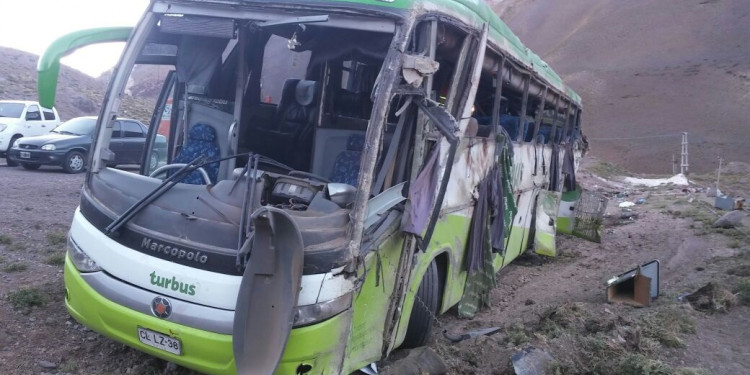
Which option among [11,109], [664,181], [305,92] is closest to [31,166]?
[11,109]

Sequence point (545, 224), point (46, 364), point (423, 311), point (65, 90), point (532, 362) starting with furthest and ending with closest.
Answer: point (65, 90) < point (545, 224) < point (423, 311) < point (532, 362) < point (46, 364)

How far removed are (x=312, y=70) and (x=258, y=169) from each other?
1868mm

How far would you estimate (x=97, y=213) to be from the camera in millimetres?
3859

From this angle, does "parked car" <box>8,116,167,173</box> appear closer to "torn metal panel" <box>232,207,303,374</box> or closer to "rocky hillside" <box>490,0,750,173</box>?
"torn metal panel" <box>232,207,303,374</box>

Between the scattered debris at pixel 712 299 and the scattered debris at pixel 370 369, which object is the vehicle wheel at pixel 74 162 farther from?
the scattered debris at pixel 712 299

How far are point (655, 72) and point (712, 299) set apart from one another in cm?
4525

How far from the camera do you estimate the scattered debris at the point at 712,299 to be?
20.9ft

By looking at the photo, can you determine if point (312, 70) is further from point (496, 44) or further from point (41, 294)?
point (41, 294)

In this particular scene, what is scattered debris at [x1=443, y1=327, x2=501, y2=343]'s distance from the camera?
5.27 metres

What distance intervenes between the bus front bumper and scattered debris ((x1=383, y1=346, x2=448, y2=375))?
0.88 m

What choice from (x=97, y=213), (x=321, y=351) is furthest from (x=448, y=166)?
(x=97, y=213)

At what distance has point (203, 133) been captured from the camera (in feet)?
17.8

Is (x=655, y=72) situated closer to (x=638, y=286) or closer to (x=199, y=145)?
(x=638, y=286)

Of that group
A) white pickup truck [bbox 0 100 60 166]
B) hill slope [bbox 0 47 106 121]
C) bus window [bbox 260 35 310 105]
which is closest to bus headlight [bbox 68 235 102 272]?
bus window [bbox 260 35 310 105]
